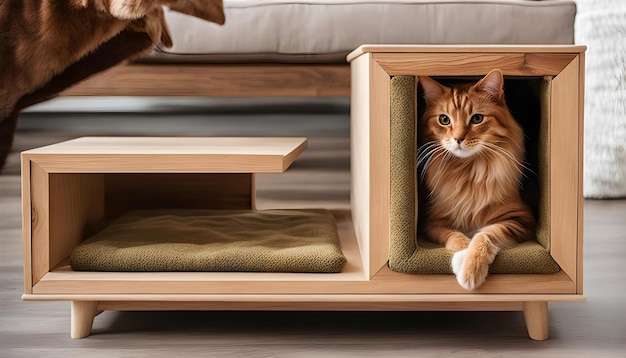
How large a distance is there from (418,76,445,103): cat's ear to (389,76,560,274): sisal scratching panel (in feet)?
0.38

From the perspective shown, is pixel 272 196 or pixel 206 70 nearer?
pixel 206 70

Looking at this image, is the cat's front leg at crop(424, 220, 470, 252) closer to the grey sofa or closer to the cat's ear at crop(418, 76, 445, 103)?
the cat's ear at crop(418, 76, 445, 103)

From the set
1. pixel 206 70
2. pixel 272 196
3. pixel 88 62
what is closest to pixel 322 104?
pixel 272 196

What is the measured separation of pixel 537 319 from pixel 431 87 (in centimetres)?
46

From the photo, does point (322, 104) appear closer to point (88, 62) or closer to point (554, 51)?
point (88, 62)

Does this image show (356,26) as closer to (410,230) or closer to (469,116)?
(469,116)

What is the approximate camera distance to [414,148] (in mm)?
1217

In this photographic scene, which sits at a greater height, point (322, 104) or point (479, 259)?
point (322, 104)

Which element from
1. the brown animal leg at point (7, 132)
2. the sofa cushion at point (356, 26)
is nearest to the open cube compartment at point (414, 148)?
the brown animal leg at point (7, 132)

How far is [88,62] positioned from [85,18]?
0.43ft

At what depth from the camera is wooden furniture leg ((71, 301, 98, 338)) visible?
129 centimetres

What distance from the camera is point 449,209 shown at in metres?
1.34

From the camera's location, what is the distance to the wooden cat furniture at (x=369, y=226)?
119cm

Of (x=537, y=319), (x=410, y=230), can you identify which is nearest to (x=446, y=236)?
(x=410, y=230)
